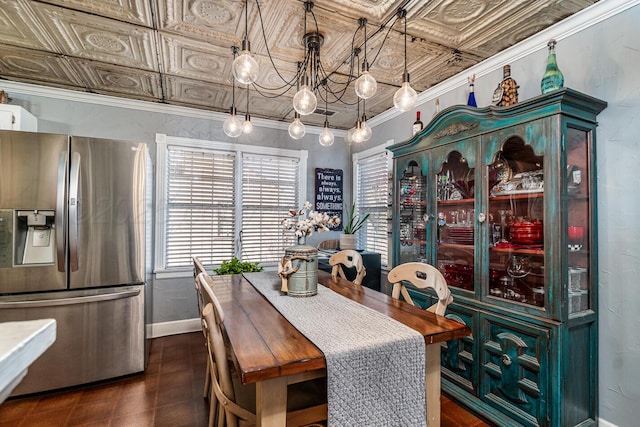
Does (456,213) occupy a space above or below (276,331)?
above

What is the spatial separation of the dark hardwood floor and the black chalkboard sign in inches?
94.0

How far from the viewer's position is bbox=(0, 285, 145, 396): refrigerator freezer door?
7.84ft

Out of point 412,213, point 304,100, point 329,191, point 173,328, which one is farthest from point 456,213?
point 173,328

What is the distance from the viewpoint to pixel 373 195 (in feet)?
13.3

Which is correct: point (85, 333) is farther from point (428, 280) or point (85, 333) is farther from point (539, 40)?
point (539, 40)

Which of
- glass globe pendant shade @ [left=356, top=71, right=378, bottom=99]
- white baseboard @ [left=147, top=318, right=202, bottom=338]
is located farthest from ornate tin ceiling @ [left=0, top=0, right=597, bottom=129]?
white baseboard @ [left=147, top=318, right=202, bottom=338]

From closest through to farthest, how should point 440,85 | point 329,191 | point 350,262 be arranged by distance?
point 350,262 → point 440,85 → point 329,191

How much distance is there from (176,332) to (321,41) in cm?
334

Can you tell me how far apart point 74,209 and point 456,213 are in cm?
298

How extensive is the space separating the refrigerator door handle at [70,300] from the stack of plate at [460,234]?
2.64 meters

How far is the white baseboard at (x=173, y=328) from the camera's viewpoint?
350 centimetres

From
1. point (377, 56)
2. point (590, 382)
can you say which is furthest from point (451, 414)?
point (377, 56)

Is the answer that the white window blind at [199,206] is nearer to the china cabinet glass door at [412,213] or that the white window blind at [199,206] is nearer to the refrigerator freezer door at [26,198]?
the refrigerator freezer door at [26,198]

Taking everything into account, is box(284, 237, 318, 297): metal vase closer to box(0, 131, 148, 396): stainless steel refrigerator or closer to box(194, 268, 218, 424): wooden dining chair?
box(194, 268, 218, 424): wooden dining chair
